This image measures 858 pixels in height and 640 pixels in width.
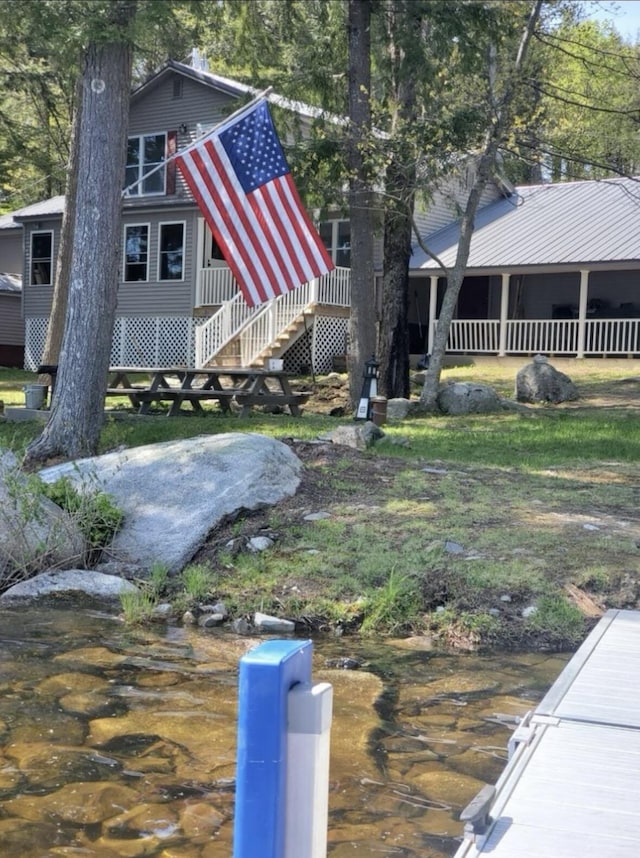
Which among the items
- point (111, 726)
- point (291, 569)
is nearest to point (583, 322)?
point (291, 569)

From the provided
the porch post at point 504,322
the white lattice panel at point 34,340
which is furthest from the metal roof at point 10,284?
the porch post at point 504,322

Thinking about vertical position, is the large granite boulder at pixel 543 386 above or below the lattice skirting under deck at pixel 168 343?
below

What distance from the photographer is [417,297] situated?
1142 inches

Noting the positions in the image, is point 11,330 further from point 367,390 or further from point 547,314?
point 367,390

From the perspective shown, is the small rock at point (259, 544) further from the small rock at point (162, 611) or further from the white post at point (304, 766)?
the white post at point (304, 766)

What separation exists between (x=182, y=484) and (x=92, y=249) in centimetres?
339

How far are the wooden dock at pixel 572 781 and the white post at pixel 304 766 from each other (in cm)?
69

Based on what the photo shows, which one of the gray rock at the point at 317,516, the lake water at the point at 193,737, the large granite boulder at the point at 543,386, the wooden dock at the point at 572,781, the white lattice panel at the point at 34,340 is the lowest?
the lake water at the point at 193,737

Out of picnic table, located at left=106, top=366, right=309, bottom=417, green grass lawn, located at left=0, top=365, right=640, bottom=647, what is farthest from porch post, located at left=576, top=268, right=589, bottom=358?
green grass lawn, located at left=0, top=365, right=640, bottom=647

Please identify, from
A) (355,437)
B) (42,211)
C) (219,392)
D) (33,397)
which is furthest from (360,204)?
(42,211)

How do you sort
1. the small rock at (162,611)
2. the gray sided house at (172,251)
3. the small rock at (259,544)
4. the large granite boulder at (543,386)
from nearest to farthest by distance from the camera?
the small rock at (162,611), the small rock at (259,544), the large granite boulder at (543,386), the gray sided house at (172,251)

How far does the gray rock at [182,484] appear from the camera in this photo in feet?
26.9

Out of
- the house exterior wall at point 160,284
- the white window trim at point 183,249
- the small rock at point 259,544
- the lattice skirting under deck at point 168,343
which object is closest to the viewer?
the small rock at point 259,544

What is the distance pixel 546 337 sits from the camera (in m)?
24.1
